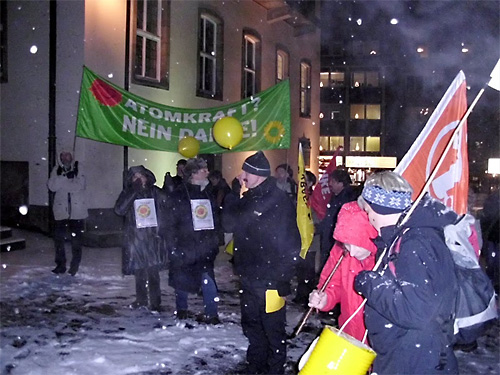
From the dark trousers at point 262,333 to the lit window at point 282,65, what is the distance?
16652 millimetres

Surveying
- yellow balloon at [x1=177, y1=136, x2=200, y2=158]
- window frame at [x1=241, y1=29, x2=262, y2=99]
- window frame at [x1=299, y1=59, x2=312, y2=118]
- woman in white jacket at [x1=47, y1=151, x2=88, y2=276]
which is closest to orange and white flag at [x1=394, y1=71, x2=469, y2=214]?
yellow balloon at [x1=177, y1=136, x2=200, y2=158]

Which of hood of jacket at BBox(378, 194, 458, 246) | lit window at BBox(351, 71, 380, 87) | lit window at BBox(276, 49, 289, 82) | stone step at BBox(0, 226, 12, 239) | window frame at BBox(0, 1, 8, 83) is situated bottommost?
stone step at BBox(0, 226, 12, 239)

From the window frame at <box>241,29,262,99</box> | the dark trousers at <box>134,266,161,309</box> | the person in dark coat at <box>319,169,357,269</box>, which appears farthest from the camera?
the window frame at <box>241,29,262,99</box>

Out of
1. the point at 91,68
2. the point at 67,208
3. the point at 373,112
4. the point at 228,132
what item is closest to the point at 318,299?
the point at 228,132

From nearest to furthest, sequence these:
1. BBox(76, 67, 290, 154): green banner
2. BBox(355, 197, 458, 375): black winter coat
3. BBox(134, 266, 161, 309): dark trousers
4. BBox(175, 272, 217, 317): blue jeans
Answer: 1. BBox(355, 197, 458, 375): black winter coat
2. BBox(175, 272, 217, 317): blue jeans
3. BBox(134, 266, 161, 309): dark trousers
4. BBox(76, 67, 290, 154): green banner

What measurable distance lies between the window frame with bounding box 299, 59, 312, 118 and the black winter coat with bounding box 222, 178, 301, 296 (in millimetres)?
18161

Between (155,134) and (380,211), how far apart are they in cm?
815

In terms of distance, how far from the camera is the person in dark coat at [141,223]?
6434 millimetres

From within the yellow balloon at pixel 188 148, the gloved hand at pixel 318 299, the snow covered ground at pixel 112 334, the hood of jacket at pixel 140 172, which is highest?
the yellow balloon at pixel 188 148

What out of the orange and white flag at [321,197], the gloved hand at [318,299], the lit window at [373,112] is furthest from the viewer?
the lit window at [373,112]

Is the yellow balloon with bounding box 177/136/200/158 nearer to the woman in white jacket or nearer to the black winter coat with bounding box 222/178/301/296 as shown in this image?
the woman in white jacket

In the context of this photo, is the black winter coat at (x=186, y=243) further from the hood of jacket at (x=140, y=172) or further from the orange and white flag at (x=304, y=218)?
the orange and white flag at (x=304, y=218)

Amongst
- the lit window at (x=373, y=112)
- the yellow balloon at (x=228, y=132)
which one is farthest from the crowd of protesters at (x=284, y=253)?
the lit window at (x=373, y=112)

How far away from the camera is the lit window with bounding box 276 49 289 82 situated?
2064 centimetres
